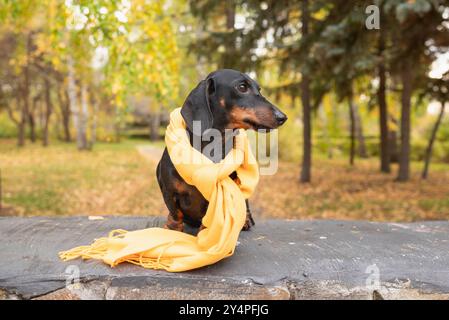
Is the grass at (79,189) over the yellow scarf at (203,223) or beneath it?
beneath

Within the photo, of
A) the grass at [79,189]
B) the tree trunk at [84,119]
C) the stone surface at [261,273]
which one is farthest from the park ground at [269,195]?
the tree trunk at [84,119]

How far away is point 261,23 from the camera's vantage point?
9.60 m

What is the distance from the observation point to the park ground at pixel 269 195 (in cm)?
782

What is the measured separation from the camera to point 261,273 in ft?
8.10

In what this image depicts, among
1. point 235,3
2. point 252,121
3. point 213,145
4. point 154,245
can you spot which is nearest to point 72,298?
point 154,245

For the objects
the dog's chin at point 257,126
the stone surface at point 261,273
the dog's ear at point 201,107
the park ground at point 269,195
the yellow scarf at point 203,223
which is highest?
the dog's ear at point 201,107

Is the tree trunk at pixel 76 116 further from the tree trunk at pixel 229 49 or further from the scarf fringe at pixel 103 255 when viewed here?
the scarf fringe at pixel 103 255

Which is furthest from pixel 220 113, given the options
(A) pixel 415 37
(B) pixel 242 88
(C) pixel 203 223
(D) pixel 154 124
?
(D) pixel 154 124

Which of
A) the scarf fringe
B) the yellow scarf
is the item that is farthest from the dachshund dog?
the scarf fringe

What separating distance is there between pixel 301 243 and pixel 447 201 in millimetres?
6727

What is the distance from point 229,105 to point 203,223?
768mm

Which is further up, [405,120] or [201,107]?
[201,107]

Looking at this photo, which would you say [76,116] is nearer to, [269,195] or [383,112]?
[269,195]

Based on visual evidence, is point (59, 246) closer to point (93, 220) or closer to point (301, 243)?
point (93, 220)
